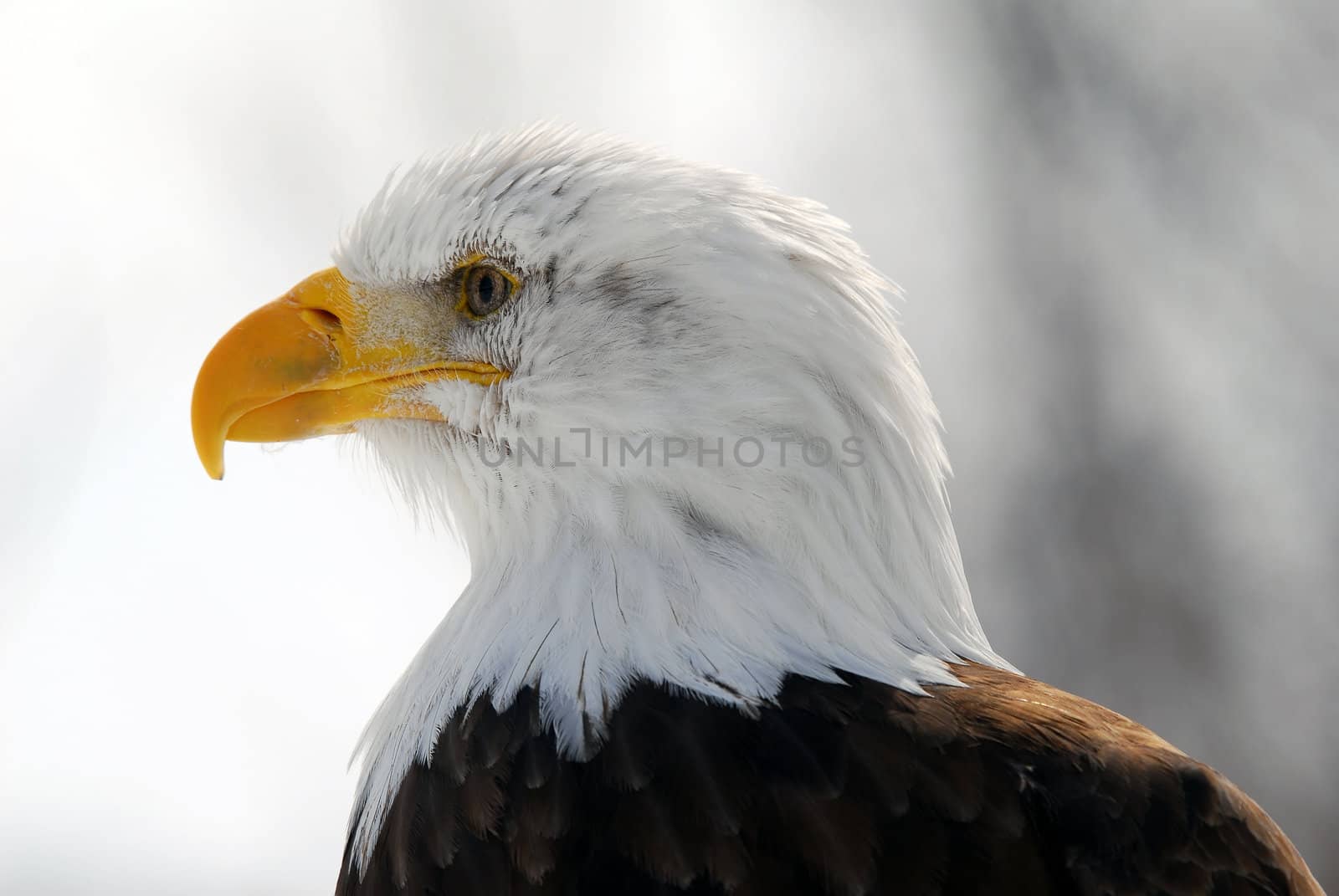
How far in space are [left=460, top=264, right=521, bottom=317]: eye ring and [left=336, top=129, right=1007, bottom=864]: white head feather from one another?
3 cm

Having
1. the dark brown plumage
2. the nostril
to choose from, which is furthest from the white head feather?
the nostril

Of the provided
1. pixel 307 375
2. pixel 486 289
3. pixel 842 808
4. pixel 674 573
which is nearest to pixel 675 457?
pixel 674 573

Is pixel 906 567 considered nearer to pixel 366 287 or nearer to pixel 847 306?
pixel 847 306

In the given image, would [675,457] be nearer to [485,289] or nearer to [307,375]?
[485,289]

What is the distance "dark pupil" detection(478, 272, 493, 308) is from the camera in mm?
2324

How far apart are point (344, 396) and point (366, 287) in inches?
8.6

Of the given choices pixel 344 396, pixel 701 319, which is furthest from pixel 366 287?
pixel 701 319

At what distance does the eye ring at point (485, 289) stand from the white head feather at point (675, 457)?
0.10ft

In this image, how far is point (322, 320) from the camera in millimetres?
2484

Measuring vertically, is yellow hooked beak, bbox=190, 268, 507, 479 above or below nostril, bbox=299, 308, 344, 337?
below

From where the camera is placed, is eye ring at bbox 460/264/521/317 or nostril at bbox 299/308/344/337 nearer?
eye ring at bbox 460/264/521/317

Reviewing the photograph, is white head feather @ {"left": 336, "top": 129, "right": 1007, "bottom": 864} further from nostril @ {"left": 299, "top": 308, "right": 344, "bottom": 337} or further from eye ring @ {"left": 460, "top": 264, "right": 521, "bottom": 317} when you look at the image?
nostril @ {"left": 299, "top": 308, "right": 344, "bottom": 337}

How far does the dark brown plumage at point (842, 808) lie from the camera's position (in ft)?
5.50

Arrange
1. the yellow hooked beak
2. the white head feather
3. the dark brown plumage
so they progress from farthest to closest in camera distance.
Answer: the yellow hooked beak, the white head feather, the dark brown plumage
